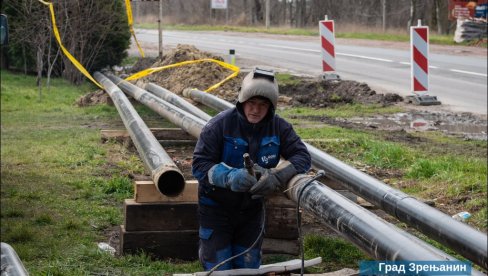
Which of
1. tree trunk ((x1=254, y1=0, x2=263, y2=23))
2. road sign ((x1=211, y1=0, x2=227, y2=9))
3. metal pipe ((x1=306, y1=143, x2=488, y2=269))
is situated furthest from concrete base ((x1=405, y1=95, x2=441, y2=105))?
tree trunk ((x1=254, y1=0, x2=263, y2=23))

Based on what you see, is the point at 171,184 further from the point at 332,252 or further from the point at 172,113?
the point at 172,113

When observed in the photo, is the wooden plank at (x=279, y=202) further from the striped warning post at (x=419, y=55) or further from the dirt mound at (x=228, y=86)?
the striped warning post at (x=419, y=55)

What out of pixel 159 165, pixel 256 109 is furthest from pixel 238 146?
pixel 159 165

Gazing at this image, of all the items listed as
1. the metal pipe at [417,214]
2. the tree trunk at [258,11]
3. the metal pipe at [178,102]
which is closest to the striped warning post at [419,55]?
the metal pipe at [178,102]

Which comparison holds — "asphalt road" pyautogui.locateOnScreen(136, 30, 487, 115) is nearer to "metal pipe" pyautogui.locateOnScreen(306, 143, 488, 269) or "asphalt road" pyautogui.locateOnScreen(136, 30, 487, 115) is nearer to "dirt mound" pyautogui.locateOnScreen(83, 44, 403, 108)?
"dirt mound" pyautogui.locateOnScreen(83, 44, 403, 108)

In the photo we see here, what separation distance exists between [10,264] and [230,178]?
1330mm

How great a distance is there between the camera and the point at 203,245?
5180 millimetres

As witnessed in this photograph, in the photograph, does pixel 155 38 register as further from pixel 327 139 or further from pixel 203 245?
pixel 203 245

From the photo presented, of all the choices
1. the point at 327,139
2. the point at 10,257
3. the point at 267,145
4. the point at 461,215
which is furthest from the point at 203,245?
the point at 327,139

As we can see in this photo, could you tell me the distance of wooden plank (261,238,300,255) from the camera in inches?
247

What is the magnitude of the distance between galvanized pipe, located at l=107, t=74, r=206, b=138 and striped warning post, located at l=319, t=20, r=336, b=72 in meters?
4.86

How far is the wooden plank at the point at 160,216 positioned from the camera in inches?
240

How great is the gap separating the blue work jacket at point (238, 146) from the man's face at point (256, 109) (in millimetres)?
54

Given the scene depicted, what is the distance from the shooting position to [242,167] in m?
4.93
